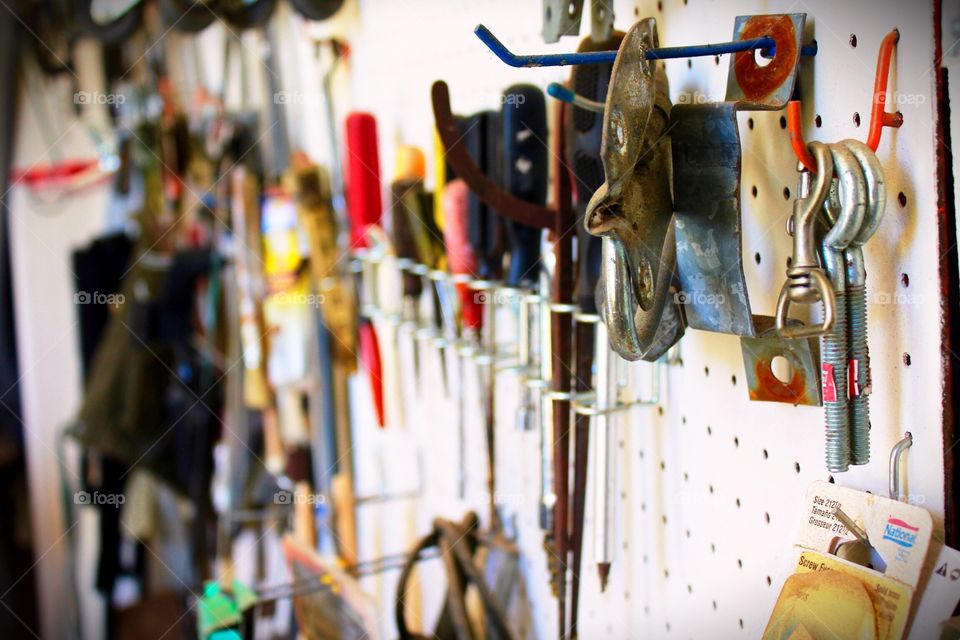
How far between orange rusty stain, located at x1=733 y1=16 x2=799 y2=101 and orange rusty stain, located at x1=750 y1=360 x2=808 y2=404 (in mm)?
192

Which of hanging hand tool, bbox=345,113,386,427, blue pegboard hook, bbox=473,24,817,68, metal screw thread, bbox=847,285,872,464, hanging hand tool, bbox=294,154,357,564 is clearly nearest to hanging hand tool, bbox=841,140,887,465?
metal screw thread, bbox=847,285,872,464

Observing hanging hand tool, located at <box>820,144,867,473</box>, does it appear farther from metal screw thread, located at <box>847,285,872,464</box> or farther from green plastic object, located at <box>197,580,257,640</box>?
green plastic object, located at <box>197,580,257,640</box>

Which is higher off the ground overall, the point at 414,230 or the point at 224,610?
the point at 414,230

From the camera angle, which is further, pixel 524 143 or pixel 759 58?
pixel 524 143

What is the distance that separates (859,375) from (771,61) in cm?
22

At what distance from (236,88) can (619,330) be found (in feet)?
4.58

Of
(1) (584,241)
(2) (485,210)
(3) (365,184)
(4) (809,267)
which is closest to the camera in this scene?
(4) (809,267)

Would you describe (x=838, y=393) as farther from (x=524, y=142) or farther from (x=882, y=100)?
(x=524, y=142)

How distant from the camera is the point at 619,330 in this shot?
549mm

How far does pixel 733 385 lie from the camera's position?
681mm

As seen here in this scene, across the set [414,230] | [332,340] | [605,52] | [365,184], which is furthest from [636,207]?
[332,340]

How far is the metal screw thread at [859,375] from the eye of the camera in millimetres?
510

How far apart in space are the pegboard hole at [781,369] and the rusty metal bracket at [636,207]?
76 mm

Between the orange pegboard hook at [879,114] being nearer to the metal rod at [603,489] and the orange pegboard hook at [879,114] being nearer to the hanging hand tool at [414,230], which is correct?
the metal rod at [603,489]
